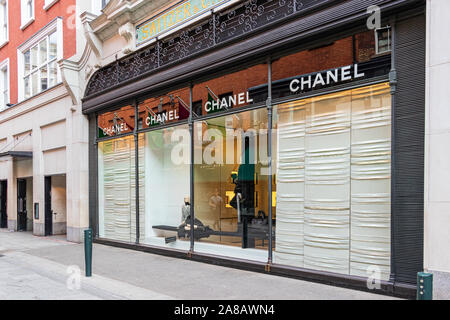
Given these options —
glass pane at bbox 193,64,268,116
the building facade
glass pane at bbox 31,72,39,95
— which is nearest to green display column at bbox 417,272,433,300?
glass pane at bbox 193,64,268,116

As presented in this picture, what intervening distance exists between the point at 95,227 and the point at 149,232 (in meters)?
3.30

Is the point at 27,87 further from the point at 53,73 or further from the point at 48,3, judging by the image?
the point at 48,3

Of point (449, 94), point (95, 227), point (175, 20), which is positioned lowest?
point (95, 227)

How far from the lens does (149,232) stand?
1193 centimetres

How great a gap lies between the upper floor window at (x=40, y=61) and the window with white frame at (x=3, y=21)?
3099mm

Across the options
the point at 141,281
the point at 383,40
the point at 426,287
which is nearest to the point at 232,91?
the point at 383,40

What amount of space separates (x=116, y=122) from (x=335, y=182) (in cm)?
847

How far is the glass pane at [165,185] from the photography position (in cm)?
1102

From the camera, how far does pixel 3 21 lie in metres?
21.8

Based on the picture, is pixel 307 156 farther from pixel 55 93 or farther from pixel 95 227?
pixel 55 93

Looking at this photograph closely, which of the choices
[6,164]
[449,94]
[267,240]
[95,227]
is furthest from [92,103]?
[449,94]

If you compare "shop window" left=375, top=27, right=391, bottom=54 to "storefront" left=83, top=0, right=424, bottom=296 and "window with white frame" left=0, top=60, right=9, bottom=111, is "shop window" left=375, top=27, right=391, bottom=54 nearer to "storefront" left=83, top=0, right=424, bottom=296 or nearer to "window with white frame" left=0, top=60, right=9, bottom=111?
A: "storefront" left=83, top=0, right=424, bottom=296

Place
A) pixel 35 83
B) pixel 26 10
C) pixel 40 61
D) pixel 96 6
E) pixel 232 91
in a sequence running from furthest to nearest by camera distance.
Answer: pixel 26 10
pixel 35 83
pixel 40 61
pixel 96 6
pixel 232 91

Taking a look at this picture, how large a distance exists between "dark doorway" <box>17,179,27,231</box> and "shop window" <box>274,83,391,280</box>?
1597 centimetres
